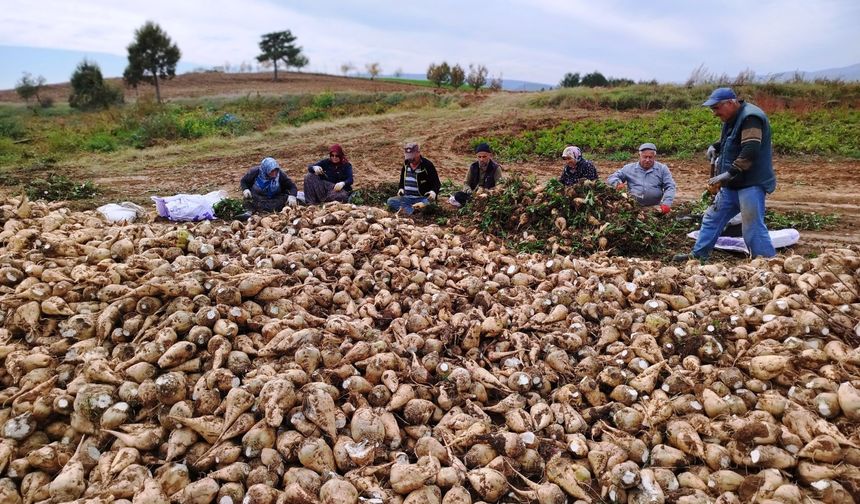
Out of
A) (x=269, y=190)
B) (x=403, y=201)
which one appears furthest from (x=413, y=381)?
(x=269, y=190)

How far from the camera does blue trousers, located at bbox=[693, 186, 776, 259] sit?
4863 millimetres

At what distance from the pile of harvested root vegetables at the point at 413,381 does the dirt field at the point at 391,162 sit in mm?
3969

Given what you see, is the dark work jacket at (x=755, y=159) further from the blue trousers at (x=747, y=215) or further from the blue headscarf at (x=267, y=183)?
the blue headscarf at (x=267, y=183)

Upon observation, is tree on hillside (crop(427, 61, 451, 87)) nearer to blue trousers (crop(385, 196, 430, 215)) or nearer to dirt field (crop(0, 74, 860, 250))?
dirt field (crop(0, 74, 860, 250))

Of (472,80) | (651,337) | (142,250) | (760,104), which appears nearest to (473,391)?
(651,337)

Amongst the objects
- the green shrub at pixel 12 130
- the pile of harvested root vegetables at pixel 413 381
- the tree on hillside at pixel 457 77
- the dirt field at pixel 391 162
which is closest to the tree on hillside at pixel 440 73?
the tree on hillside at pixel 457 77

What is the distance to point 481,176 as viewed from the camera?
24.6 ft

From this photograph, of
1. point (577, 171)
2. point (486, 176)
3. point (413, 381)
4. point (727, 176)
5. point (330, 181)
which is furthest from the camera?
point (330, 181)

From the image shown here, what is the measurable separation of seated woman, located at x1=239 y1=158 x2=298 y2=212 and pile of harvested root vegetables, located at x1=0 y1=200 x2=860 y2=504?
131 inches

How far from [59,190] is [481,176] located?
7.75 m

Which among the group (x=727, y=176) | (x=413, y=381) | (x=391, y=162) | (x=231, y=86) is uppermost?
(x=231, y=86)

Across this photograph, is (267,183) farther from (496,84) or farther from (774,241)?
(496,84)

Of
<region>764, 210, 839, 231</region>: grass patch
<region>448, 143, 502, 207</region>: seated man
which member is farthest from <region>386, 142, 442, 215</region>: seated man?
<region>764, 210, 839, 231</region>: grass patch

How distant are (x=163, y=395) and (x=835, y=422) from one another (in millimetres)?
3756
